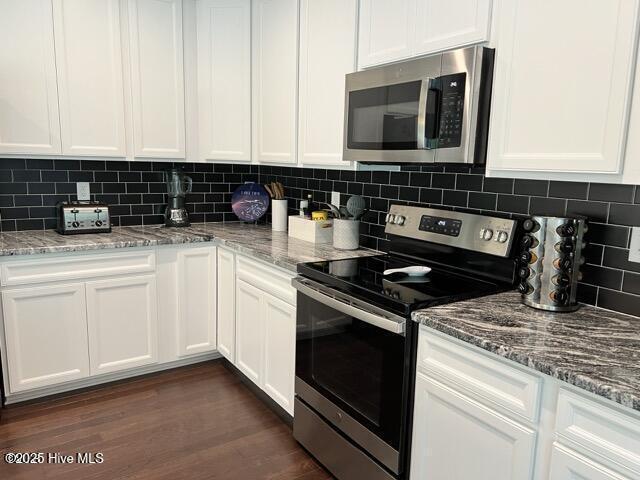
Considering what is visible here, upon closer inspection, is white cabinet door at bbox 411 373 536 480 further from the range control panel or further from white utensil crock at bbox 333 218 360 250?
white utensil crock at bbox 333 218 360 250

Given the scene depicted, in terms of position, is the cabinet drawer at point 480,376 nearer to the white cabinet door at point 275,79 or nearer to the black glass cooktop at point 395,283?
the black glass cooktop at point 395,283

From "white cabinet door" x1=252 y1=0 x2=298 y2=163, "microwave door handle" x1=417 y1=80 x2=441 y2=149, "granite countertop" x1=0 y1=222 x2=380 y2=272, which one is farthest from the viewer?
"white cabinet door" x1=252 y1=0 x2=298 y2=163

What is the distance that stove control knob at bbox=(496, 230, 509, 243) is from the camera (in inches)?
72.7

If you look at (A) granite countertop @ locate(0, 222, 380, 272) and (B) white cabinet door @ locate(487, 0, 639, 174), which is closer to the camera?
(B) white cabinet door @ locate(487, 0, 639, 174)

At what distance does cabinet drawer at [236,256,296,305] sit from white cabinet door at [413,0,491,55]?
1.17 metres

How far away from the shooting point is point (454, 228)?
2072mm

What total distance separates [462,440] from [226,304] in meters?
1.81

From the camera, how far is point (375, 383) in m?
1.75

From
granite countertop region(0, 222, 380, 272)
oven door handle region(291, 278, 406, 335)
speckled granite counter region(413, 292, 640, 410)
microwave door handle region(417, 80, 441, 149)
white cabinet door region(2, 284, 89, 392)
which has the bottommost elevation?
white cabinet door region(2, 284, 89, 392)

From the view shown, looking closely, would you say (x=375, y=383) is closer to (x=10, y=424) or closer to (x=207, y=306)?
(x=207, y=306)

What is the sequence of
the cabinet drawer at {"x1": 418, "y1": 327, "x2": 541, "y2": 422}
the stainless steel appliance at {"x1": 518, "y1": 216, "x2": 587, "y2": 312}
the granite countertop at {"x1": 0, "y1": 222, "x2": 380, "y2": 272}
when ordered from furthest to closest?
the granite countertop at {"x1": 0, "y1": 222, "x2": 380, "y2": 272} → the stainless steel appliance at {"x1": 518, "y1": 216, "x2": 587, "y2": 312} → the cabinet drawer at {"x1": 418, "y1": 327, "x2": 541, "y2": 422}

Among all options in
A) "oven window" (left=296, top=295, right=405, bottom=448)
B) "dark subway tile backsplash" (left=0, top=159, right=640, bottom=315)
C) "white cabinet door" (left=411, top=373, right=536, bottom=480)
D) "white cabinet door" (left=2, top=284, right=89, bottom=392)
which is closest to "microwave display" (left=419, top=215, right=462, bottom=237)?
"dark subway tile backsplash" (left=0, top=159, right=640, bottom=315)

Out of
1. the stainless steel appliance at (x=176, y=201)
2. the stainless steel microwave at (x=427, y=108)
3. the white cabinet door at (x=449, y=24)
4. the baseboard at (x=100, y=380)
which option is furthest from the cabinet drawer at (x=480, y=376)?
the stainless steel appliance at (x=176, y=201)

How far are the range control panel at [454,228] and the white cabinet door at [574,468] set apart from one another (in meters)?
0.79
